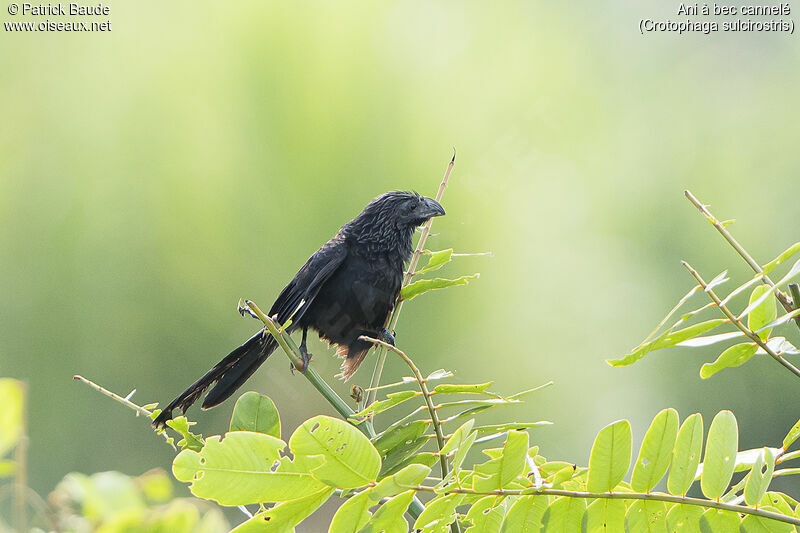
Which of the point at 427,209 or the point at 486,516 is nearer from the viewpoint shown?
the point at 486,516

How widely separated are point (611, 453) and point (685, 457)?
0.23 feet

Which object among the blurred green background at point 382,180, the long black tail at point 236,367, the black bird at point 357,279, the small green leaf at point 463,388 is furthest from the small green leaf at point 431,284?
the blurred green background at point 382,180

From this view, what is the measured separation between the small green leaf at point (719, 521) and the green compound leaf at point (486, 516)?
0.16m

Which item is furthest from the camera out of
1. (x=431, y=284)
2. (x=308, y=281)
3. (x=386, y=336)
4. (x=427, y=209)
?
(x=427, y=209)

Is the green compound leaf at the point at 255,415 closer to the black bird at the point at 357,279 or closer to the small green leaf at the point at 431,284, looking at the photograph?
the small green leaf at the point at 431,284

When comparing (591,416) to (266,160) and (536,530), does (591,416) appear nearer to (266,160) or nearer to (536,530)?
(266,160)

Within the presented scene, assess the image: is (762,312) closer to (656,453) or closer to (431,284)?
(656,453)

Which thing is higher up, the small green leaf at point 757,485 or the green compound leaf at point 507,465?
the green compound leaf at point 507,465

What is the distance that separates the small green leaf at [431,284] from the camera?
2.88ft

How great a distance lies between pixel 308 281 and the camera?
1.78 meters

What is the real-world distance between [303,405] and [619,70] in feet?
21.7

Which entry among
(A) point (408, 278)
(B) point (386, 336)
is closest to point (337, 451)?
(A) point (408, 278)

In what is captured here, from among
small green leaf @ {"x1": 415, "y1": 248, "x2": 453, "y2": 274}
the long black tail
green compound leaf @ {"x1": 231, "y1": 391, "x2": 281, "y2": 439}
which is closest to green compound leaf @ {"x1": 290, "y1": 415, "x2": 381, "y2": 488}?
green compound leaf @ {"x1": 231, "y1": 391, "x2": 281, "y2": 439}

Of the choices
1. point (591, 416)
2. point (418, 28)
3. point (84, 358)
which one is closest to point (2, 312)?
point (84, 358)
